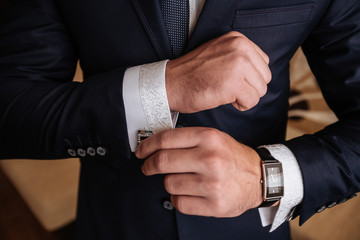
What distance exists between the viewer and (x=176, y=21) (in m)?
0.65

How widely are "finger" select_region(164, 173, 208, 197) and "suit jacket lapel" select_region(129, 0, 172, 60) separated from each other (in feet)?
1.05

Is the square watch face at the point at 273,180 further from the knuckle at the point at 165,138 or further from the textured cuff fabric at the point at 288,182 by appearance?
the knuckle at the point at 165,138

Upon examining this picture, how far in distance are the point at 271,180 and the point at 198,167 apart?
22 cm

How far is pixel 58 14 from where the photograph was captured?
2.33ft

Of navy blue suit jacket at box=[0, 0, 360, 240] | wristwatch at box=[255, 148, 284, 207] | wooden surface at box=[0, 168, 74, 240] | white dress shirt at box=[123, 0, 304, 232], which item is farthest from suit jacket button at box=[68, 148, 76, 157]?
wooden surface at box=[0, 168, 74, 240]

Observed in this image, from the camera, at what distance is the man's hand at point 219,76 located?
1.78 feet

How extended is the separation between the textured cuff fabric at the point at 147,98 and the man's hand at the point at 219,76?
2cm

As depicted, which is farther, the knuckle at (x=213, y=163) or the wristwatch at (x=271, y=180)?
the wristwatch at (x=271, y=180)

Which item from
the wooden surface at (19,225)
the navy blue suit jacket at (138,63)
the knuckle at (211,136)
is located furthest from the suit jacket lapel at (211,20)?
the wooden surface at (19,225)

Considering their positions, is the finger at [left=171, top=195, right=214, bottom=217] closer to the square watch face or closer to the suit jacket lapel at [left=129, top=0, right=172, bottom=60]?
the square watch face

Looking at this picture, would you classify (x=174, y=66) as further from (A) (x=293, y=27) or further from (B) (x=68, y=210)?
(B) (x=68, y=210)

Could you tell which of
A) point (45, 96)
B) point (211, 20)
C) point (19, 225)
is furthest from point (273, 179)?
point (19, 225)

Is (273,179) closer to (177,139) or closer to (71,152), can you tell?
(177,139)

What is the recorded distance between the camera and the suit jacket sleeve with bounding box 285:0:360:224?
65 cm
